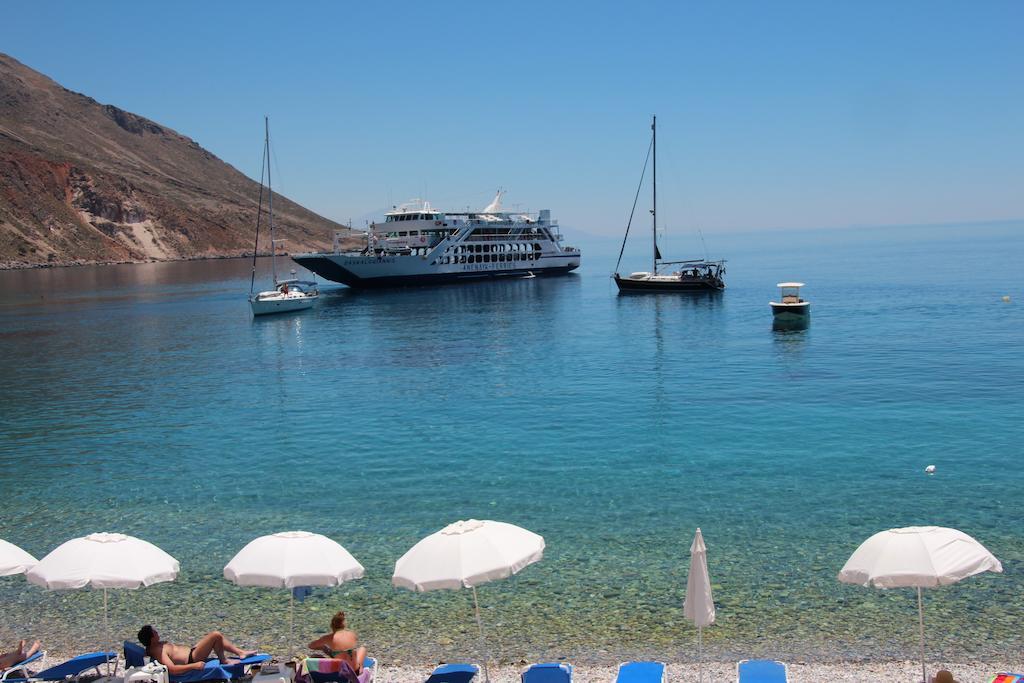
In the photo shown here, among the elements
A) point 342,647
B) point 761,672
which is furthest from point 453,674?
point 761,672

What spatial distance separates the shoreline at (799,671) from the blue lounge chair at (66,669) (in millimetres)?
310

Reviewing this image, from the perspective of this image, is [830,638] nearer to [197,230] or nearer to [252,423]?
[252,423]

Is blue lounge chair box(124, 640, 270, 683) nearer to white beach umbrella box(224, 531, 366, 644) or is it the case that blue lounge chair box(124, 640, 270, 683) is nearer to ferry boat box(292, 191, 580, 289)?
white beach umbrella box(224, 531, 366, 644)

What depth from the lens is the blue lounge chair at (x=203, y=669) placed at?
31.9ft

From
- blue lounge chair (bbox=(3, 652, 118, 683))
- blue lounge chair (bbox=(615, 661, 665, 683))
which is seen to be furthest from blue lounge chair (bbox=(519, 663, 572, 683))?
blue lounge chair (bbox=(3, 652, 118, 683))

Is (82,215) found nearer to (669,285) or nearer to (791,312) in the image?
(669,285)

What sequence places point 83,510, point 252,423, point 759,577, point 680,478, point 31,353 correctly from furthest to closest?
point 31,353, point 252,423, point 680,478, point 83,510, point 759,577

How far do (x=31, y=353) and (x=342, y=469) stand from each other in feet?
102

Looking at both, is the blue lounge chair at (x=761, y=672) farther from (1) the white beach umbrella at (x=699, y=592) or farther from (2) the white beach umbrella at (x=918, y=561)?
(2) the white beach umbrella at (x=918, y=561)

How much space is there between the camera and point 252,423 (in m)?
27.9

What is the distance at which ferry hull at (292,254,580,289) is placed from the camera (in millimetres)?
85062

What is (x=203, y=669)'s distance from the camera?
9789 mm

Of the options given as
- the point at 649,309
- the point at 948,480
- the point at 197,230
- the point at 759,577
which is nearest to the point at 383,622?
the point at 759,577

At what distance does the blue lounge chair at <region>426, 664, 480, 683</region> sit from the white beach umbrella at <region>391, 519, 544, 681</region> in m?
0.17
